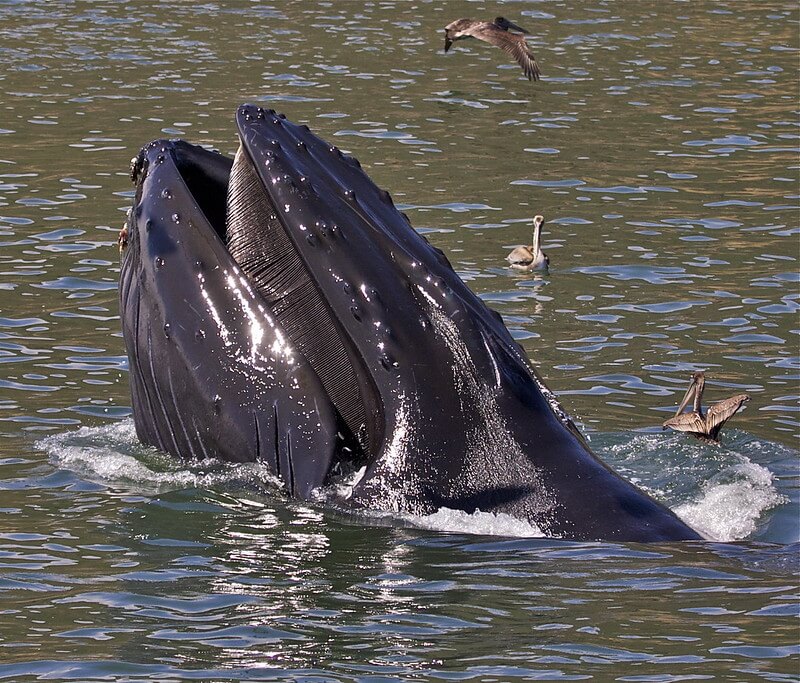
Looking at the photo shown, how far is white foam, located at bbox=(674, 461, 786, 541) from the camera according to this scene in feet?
23.8

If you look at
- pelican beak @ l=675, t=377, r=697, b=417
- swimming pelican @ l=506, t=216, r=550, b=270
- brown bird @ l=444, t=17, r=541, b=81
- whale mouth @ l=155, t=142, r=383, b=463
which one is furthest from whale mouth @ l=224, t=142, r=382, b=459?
brown bird @ l=444, t=17, r=541, b=81

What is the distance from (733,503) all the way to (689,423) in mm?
1494

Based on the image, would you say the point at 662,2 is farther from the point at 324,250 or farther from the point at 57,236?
the point at 324,250

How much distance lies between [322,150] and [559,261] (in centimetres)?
791

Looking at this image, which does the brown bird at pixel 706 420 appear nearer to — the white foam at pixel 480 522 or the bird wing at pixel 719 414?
the bird wing at pixel 719 414

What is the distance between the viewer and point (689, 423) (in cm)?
920

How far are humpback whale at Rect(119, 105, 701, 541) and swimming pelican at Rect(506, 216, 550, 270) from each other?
23.6 ft

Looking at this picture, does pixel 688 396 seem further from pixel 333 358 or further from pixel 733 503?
pixel 333 358

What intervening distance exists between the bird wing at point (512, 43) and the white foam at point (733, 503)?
49.0ft

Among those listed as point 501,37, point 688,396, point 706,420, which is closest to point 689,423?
point 706,420

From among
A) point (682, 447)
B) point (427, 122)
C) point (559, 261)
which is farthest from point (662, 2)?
point (682, 447)

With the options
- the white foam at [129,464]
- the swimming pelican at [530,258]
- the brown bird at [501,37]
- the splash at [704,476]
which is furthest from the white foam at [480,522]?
the brown bird at [501,37]

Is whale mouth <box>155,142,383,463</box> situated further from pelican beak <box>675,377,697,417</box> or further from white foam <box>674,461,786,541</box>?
pelican beak <box>675,377,697,417</box>

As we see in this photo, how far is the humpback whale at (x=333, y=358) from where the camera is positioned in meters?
6.09
